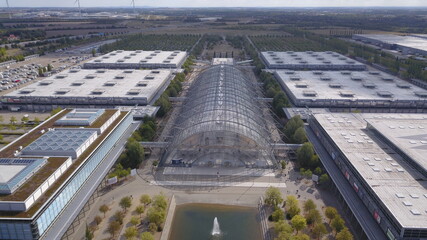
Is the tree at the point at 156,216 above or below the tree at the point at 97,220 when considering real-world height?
above

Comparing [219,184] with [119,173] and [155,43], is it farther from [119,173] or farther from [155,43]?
[155,43]

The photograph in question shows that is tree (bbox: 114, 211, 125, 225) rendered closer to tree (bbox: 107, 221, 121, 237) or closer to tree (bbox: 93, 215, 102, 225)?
tree (bbox: 107, 221, 121, 237)

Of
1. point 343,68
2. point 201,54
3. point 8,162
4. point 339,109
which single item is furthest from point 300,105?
point 201,54

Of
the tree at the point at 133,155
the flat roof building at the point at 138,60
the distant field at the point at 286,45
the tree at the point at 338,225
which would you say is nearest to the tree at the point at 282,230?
the tree at the point at 338,225

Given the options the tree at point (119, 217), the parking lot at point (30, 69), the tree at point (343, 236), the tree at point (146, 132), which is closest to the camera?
the tree at point (343, 236)

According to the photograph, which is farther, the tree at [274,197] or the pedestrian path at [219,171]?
the pedestrian path at [219,171]

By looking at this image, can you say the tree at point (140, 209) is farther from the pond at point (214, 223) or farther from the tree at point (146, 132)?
the tree at point (146, 132)

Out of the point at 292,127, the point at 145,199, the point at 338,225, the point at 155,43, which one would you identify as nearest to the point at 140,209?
the point at 145,199

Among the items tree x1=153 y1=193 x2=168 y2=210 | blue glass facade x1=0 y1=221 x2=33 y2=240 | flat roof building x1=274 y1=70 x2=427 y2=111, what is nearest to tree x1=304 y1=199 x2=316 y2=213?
tree x1=153 y1=193 x2=168 y2=210
